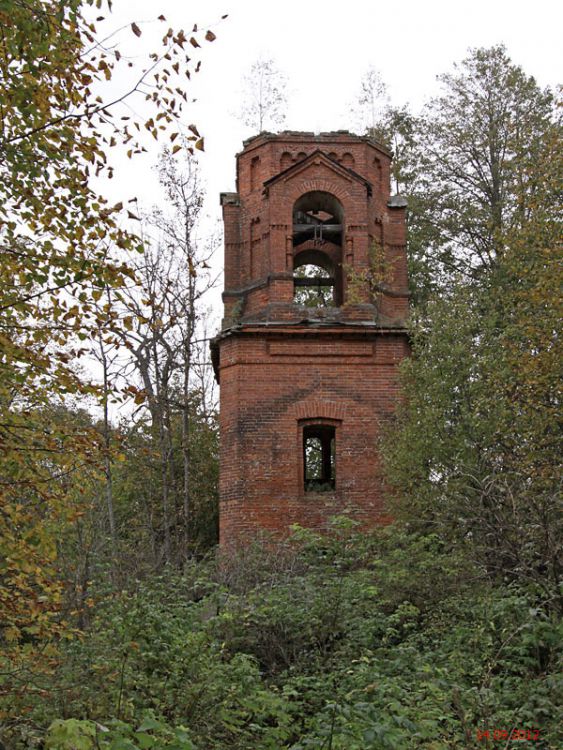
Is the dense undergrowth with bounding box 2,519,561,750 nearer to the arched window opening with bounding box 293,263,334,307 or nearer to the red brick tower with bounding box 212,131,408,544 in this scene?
the red brick tower with bounding box 212,131,408,544

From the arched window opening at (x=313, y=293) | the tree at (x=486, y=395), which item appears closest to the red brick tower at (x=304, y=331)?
the tree at (x=486, y=395)

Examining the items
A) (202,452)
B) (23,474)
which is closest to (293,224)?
(202,452)

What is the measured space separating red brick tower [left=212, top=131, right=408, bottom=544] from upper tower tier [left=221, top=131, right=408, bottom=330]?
0.03 metres

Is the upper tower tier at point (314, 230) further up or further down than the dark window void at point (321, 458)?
further up

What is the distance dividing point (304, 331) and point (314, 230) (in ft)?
8.06

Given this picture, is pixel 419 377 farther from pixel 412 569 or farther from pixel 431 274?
pixel 431 274

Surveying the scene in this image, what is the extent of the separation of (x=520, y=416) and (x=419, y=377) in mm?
2364

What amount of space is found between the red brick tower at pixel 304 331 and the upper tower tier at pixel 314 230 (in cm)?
3

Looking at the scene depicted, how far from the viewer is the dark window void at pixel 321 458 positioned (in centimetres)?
1738

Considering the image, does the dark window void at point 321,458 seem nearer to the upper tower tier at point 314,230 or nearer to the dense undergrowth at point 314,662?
the upper tower tier at point 314,230

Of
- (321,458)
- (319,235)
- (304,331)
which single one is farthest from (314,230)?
(321,458)

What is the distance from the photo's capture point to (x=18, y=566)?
20.4 feet

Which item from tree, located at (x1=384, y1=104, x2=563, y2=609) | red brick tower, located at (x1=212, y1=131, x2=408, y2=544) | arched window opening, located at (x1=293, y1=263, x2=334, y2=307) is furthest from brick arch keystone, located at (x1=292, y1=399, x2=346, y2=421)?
arched window opening, located at (x1=293, y1=263, x2=334, y2=307)

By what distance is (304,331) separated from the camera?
17.3 m
